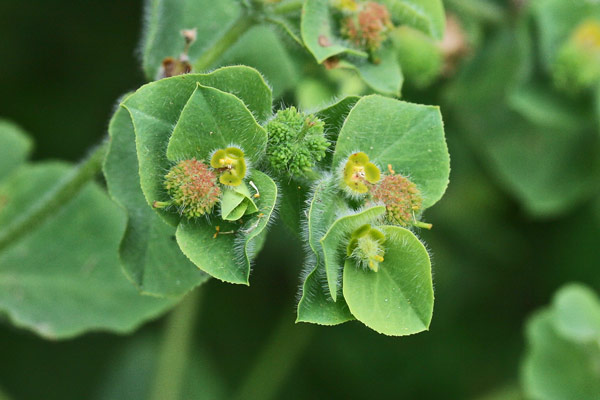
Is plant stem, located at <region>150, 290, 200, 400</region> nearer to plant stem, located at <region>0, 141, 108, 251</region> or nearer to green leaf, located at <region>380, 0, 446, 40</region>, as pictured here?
plant stem, located at <region>0, 141, 108, 251</region>

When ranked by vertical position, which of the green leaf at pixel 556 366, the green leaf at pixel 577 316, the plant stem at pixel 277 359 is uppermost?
the green leaf at pixel 577 316

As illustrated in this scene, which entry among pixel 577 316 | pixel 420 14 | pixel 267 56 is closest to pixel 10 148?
pixel 267 56

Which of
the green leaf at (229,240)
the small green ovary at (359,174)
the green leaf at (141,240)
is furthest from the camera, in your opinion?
the green leaf at (141,240)

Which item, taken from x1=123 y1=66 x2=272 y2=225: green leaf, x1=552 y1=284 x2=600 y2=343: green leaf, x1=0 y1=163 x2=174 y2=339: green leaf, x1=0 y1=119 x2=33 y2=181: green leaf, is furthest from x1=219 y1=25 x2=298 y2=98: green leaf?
x1=552 y1=284 x2=600 y2=343: green leaf

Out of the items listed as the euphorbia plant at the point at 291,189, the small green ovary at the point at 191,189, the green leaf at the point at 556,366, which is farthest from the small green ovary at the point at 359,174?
the green leaf at the point at 556,366

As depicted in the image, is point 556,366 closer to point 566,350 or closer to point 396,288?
point 566,350

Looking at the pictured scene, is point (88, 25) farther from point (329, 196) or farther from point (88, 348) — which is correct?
point (329, 196)

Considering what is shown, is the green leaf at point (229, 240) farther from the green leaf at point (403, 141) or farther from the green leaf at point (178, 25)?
the green leaf at point (178, 25)
